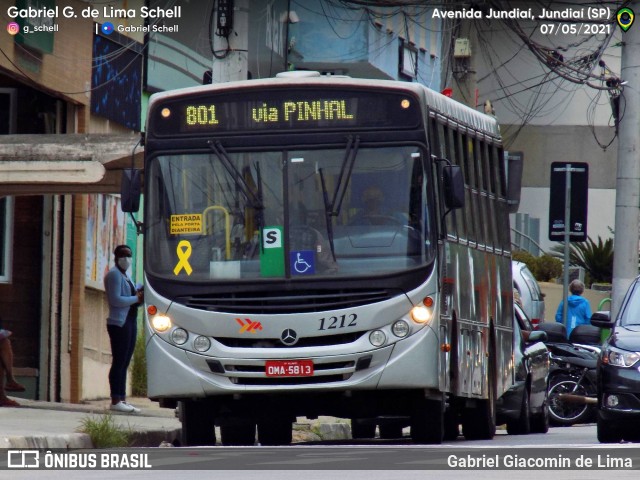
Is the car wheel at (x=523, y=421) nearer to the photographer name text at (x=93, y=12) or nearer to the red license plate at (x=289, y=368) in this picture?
the red license plate at (x=289, y=368)

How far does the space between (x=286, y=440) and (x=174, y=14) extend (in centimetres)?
1365

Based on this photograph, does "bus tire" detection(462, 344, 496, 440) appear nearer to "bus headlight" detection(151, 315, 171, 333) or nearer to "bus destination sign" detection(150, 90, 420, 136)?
"bus destination sign" detection(150, 90, 420, 136)

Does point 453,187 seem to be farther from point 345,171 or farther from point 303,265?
point 303,265

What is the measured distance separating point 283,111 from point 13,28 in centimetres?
648

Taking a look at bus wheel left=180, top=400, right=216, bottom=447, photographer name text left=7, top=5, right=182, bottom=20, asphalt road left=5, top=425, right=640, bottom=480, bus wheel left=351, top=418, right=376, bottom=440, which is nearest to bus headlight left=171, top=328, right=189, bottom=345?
bus wheel left=180, top=400, right=216, bottom=447

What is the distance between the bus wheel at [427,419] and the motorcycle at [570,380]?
7.00 meters

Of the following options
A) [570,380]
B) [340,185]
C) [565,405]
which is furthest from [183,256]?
[565,405]

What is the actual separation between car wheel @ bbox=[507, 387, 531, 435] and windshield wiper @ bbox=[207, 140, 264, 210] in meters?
6.55

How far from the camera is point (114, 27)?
25.5 m

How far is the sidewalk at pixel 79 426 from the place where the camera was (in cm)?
1493

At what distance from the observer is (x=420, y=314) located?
15023 millimetres

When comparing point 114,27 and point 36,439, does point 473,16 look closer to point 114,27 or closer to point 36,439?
point 114,27

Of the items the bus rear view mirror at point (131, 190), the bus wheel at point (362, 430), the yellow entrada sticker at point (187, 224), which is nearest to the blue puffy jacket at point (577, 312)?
the bus wheel at point (362, 430)

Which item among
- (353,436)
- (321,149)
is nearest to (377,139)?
(321,149)
